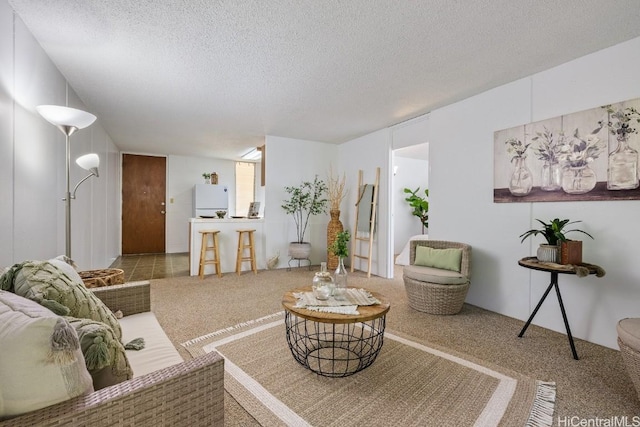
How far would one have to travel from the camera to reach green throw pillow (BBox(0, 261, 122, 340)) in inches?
42.5

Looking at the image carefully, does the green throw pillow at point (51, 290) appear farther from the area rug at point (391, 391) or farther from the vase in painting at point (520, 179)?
the vase in painting at point (520, 179)

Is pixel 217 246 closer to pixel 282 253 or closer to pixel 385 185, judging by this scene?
pixel 282 253

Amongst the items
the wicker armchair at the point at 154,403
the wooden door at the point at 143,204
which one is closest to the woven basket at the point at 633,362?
the wicker armchair at the point at 154,403

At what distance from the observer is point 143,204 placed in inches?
274

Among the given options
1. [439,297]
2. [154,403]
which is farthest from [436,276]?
[154,403]

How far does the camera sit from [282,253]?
17.7 feet

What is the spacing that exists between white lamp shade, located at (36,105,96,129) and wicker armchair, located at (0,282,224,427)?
2.10 m

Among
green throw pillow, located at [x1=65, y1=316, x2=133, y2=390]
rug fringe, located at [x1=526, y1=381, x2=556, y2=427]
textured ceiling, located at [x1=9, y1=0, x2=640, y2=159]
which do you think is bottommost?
rug fringe, located at [x1=526, y1=381, x2=556, y2=427]

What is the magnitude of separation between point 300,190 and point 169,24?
359 cm

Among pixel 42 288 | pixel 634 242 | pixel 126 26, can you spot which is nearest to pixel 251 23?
pixel 126 26

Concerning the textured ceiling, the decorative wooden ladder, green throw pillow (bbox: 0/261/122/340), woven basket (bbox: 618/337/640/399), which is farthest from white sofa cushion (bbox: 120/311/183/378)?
the decorative wooden ladder

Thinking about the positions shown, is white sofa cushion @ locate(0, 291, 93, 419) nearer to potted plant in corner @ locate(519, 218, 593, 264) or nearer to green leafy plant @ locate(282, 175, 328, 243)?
potted plant in corner @ locate(519, 218, 593, 264)

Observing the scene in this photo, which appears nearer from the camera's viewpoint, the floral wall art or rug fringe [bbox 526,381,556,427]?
rug fringe [bbox 526,381,556,427]

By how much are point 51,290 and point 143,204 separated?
6638mm
